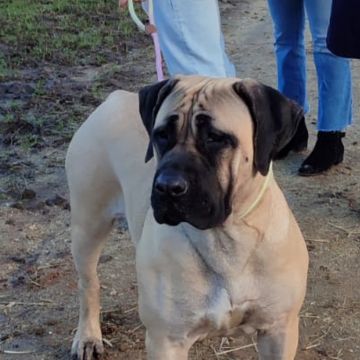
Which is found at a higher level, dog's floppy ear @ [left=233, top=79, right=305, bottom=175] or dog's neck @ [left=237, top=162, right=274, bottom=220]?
dog's floppy ear @ [left=233, top=79, right=305, bottom=175]

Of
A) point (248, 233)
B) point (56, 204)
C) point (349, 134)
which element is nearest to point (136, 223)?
point (248, 233)

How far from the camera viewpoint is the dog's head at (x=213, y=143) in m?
2.87

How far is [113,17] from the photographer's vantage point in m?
10.4

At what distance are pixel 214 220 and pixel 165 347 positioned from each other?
55 centimetres

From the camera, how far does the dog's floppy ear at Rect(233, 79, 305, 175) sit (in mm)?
2988

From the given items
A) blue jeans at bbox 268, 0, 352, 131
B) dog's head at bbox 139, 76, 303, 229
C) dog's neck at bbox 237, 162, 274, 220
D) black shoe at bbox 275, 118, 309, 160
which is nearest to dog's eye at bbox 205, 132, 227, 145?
dog's head at bbox 139, 76, 303, 229

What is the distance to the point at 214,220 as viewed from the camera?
117 inches

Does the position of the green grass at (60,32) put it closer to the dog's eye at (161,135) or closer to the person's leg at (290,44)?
the person's leg at (290,44)

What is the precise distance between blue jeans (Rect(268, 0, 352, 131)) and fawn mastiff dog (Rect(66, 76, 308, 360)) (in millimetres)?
2347

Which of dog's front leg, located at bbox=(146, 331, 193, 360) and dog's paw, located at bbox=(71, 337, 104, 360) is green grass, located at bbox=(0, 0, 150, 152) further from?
dog's front leg, located at bbox=(146, 331, 193, 360)

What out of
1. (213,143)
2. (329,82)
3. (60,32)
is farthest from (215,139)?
(60,32)

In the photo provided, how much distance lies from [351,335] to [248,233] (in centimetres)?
117

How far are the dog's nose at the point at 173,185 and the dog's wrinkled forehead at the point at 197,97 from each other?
10.2 inches

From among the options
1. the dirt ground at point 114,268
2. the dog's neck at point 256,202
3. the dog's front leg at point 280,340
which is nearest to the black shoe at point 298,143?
the dirt ground at point 114,268
